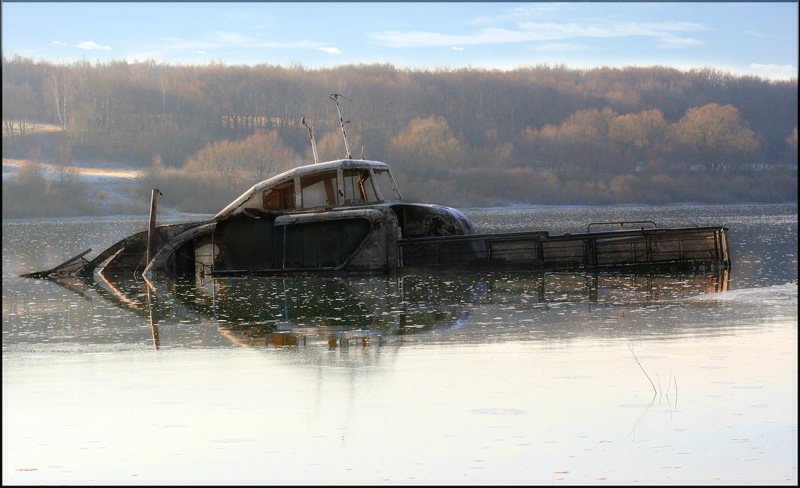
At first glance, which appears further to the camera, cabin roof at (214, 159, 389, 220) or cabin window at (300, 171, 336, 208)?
cabin window at (300, 171, 336, 208)

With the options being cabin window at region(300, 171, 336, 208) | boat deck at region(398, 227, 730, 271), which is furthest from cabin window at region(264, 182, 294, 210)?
boat deck at region(398, 227, 730, 271)

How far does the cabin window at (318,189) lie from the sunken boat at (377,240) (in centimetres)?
2

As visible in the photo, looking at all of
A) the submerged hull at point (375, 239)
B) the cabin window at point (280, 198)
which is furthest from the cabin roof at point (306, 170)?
the cabin window at point (280, 198)

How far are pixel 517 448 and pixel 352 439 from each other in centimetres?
133

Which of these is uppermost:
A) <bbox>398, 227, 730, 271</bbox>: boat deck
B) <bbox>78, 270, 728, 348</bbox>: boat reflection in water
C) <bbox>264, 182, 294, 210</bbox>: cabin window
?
<bbox>264, 182, 294, 210</bbox>: cabin window

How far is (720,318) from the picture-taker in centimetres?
1357

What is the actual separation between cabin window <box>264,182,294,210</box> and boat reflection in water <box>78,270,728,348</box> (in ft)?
5.68

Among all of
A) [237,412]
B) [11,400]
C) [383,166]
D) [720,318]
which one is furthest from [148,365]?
[383,166]

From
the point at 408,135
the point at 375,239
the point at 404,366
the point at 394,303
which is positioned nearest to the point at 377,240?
the point at 375,239

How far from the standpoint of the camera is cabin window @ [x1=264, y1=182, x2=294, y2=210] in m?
22.0

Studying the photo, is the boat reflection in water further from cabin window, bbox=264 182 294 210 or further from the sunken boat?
cabin window, bbox=264 182 294 210

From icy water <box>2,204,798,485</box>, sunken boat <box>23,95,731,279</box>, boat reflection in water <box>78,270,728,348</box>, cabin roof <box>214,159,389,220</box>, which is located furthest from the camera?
cabin roof <box>214,159,389,220</box>

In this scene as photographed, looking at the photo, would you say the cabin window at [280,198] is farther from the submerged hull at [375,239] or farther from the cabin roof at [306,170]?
the cabin roof at [306,170]

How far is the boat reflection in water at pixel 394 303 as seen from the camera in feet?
42.9
